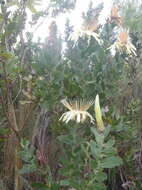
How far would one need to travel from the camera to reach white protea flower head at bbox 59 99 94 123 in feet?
5.00

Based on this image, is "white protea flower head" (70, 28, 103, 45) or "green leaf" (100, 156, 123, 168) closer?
"green leaf" (100, 156, 123, 168)

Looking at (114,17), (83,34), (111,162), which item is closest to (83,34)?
(83,34)

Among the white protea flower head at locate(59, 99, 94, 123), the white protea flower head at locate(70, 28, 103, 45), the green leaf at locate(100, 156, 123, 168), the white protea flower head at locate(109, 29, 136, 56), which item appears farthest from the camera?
the white protea flower head at locate(109, 29, 136, 56)

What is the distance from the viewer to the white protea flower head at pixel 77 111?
1.52 metres

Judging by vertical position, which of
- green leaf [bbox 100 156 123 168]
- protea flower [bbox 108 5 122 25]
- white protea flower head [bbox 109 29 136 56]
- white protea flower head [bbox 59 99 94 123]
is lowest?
green leaf [bbox 100 156 123 168]

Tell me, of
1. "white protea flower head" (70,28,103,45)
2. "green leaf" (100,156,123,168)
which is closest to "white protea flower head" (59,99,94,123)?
"green leaf" (100,156,123,168)

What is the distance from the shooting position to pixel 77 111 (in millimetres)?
1546

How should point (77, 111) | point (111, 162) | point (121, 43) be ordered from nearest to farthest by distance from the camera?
point (111, 162), point (77, 111), point (121, 43)

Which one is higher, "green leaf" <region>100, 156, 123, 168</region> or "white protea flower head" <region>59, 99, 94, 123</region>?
"white protea flower head" <region>59, 99, 94, 123</region>

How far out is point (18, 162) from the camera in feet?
6.28

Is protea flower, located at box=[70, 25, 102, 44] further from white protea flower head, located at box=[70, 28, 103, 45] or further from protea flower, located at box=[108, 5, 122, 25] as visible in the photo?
protea flower, located at box=[108, 5, 122, 25]

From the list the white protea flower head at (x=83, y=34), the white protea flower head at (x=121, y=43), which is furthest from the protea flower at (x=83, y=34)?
the white protea flower head at (x=121, y=43)

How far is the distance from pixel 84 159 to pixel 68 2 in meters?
1.35

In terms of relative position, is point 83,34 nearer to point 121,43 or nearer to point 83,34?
point 83,34
